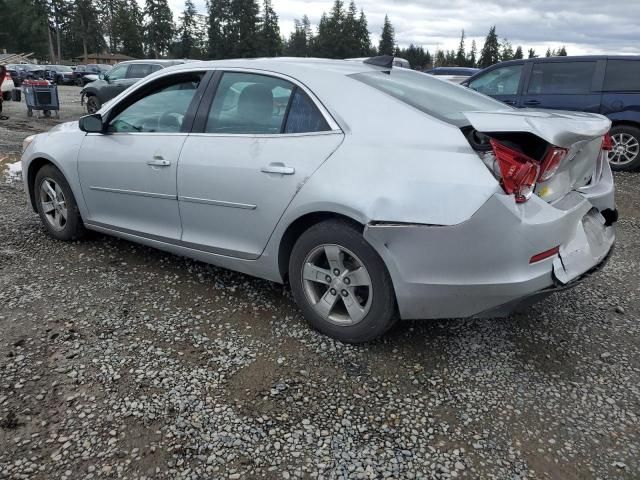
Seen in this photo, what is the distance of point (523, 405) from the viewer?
2494 mm

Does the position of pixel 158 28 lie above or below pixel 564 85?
above

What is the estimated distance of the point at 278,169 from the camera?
9.58 feet

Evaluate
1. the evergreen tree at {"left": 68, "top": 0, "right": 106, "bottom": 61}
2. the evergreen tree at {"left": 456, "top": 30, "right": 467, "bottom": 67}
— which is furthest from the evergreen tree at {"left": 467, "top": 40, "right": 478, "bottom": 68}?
the evergreen tree at {"left": 68, "top": 0, "right": 106, "bottom": 61}

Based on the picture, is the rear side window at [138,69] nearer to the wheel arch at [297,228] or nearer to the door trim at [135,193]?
the door trim at [135,193]

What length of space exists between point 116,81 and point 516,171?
607 inches

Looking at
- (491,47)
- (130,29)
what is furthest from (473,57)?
(130,29)

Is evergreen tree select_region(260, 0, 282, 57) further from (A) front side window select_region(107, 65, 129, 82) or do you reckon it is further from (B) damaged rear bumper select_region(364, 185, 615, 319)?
(B) damaged rear bumper select_region(364, 185, 615, 319)

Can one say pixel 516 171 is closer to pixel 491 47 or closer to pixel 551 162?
pixel 551 162

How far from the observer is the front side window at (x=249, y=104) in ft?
10.2

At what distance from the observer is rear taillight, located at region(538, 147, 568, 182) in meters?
2.42

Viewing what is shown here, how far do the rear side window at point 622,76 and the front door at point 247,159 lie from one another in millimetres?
7157

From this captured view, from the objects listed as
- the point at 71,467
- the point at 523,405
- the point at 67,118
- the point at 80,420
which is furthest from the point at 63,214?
the point at 67,118

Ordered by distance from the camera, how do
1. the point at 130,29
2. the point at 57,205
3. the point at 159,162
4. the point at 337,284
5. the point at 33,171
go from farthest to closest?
1. the point at 130,29
2. the point at 33,171
3. the point at 57,205
4. the point at 159,162
5. the point at 337,284

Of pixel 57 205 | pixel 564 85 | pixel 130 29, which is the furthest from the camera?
pixel 130 29
